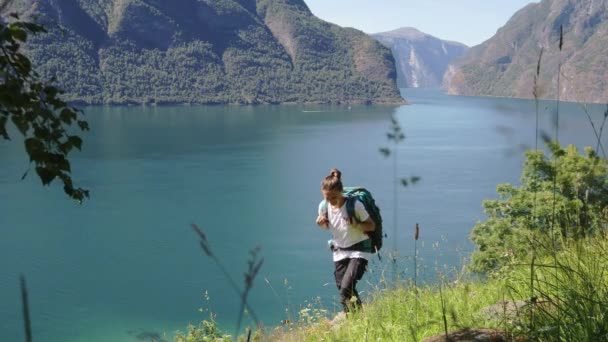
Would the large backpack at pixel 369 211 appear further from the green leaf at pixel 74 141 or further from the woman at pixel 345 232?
the green leaf at pixel 74 141

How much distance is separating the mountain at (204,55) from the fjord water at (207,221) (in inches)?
2535

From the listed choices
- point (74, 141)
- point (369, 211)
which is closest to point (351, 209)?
point (369, 211)

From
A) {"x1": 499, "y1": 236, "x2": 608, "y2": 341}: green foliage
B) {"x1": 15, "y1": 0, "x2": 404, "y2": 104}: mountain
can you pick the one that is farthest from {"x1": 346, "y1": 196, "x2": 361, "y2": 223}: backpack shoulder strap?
{"x1": 15, "y1": 0, "x2": 404, "y2": 104}: mountain

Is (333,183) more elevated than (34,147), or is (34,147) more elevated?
(34,147)

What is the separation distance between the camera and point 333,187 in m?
3.86

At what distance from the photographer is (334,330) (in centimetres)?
251

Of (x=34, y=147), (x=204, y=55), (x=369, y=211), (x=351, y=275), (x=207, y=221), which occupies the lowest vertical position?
(x=207, y=221)

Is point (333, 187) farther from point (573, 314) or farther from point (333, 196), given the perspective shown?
point (573, 314)

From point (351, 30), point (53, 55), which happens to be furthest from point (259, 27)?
point (53, 55)

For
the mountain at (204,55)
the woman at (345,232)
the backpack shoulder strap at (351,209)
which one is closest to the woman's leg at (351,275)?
the woman at (345,232)

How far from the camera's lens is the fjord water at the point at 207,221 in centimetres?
1457

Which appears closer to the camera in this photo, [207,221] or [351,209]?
[351,209]

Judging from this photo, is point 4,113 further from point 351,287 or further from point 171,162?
point 171,162

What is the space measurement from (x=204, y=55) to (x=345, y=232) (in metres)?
139
